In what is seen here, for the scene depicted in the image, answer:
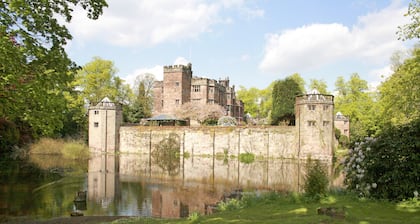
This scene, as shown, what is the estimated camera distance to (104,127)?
3578 cm

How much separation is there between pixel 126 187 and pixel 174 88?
99.9ft

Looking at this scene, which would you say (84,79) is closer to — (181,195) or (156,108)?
(156,108)

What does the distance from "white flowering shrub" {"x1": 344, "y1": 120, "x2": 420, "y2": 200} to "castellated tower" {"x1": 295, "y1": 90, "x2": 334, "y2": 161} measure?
20.9 m

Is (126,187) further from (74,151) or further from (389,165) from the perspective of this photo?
(74,151)

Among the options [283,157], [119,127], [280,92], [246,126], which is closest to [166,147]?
[119,127]

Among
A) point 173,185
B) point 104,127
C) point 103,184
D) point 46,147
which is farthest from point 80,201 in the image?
point 104,127

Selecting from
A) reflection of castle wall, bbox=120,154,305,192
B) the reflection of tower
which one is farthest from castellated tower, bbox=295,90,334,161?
the reflection of tower

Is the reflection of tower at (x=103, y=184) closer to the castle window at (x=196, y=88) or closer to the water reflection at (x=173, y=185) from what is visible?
the water reflection at (x=173, y=185)

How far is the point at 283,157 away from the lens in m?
30.4

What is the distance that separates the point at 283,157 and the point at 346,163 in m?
21.8

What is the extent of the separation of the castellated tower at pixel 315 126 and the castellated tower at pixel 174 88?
19839 millimetres

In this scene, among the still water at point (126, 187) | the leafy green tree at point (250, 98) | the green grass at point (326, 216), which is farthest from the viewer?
the leafy green tree at point (250, 98)

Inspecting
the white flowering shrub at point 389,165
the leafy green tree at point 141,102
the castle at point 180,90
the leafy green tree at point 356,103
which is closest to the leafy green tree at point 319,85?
the leafy green tree at point 356,103

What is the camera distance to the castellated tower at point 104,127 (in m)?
35.6
